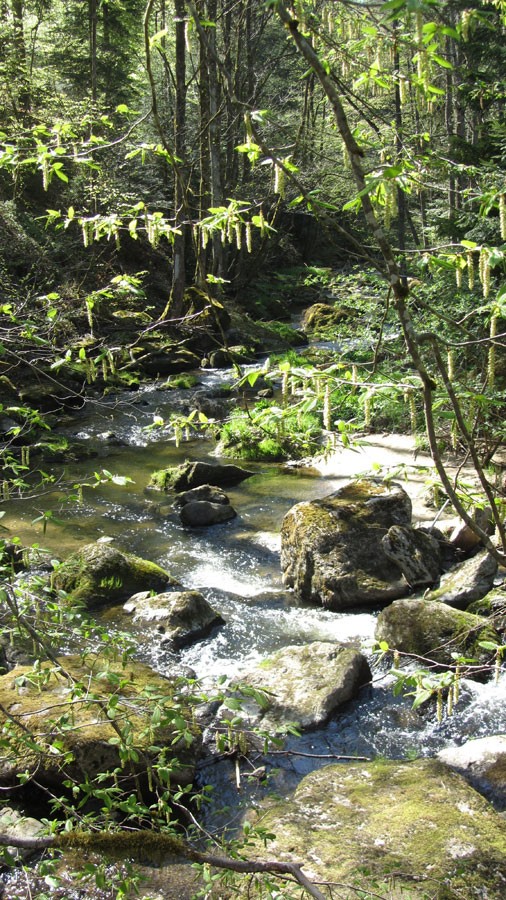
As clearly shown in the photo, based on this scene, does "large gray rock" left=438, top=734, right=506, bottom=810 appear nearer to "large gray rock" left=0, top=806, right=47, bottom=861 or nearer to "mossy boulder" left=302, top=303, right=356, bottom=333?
"large gray rock" left=0, top=806, right=47, bottom=861

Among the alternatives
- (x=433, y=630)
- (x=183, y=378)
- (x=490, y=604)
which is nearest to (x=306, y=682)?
(x=433, y=630)

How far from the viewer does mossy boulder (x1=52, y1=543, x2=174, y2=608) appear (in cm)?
793

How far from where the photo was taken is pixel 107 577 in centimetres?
810

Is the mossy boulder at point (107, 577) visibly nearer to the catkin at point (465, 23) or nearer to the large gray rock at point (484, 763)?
the large gray rock at point (484, 763)

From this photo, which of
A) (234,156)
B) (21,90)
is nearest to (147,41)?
(21,90)

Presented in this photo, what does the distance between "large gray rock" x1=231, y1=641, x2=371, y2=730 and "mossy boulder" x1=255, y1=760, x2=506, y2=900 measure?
29.1 inches

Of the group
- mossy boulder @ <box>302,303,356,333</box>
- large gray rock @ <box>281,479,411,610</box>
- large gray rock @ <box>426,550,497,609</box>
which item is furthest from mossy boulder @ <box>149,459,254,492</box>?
mossy boulder @ <box>302,303,356,333</box>

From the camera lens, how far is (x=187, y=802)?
4.87 metres

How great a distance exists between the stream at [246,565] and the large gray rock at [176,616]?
0.14 metres

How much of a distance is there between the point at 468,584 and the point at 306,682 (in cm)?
236

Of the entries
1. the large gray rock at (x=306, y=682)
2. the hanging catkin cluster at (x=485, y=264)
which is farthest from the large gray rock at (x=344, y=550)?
the hanging catkin cluster at (x=485, y=264)

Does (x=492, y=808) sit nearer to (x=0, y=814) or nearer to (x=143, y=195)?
(x=0, y=814)

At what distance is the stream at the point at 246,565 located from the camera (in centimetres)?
567

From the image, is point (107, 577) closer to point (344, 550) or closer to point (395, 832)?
point (344, 550)
